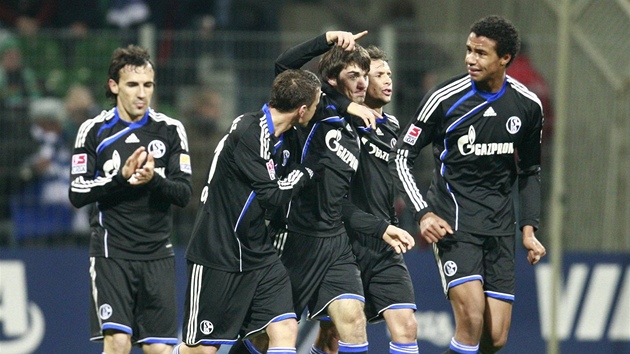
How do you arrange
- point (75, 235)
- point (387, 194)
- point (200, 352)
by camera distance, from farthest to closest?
1. point (75, 235)
2. point (387, 194)
3. point (200, 352)

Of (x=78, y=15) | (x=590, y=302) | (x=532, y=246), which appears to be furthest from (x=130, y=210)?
(x=78, y=15)

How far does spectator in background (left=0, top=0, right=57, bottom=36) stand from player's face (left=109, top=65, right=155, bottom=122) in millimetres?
5885

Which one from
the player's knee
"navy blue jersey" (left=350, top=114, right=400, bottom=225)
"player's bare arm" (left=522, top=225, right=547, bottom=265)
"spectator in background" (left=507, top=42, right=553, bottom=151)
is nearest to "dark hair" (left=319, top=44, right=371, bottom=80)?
"navy blue jersey" (left=350, top=114, right=400, bottom=225)

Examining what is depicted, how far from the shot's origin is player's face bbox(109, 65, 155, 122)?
7.32 metres

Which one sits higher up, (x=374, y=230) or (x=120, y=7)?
(x=120, y=7)

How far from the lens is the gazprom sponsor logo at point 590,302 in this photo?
10805 millimetres

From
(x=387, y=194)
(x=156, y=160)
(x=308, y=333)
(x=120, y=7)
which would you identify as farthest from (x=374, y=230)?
(x=120, y=7)

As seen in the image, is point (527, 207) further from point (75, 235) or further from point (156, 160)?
point (75, 235)

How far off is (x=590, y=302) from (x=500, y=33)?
475 centimetres

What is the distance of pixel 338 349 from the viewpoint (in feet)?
23.4

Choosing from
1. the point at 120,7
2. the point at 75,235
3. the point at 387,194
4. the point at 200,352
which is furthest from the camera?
the point at 120,7

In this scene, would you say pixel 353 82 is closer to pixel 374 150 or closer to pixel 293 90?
pixel 374 150

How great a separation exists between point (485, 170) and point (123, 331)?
2.49 m

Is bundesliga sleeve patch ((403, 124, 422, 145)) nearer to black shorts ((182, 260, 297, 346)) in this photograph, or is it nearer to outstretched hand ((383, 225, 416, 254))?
outstretched hand ((383, 225, 416, 254))
